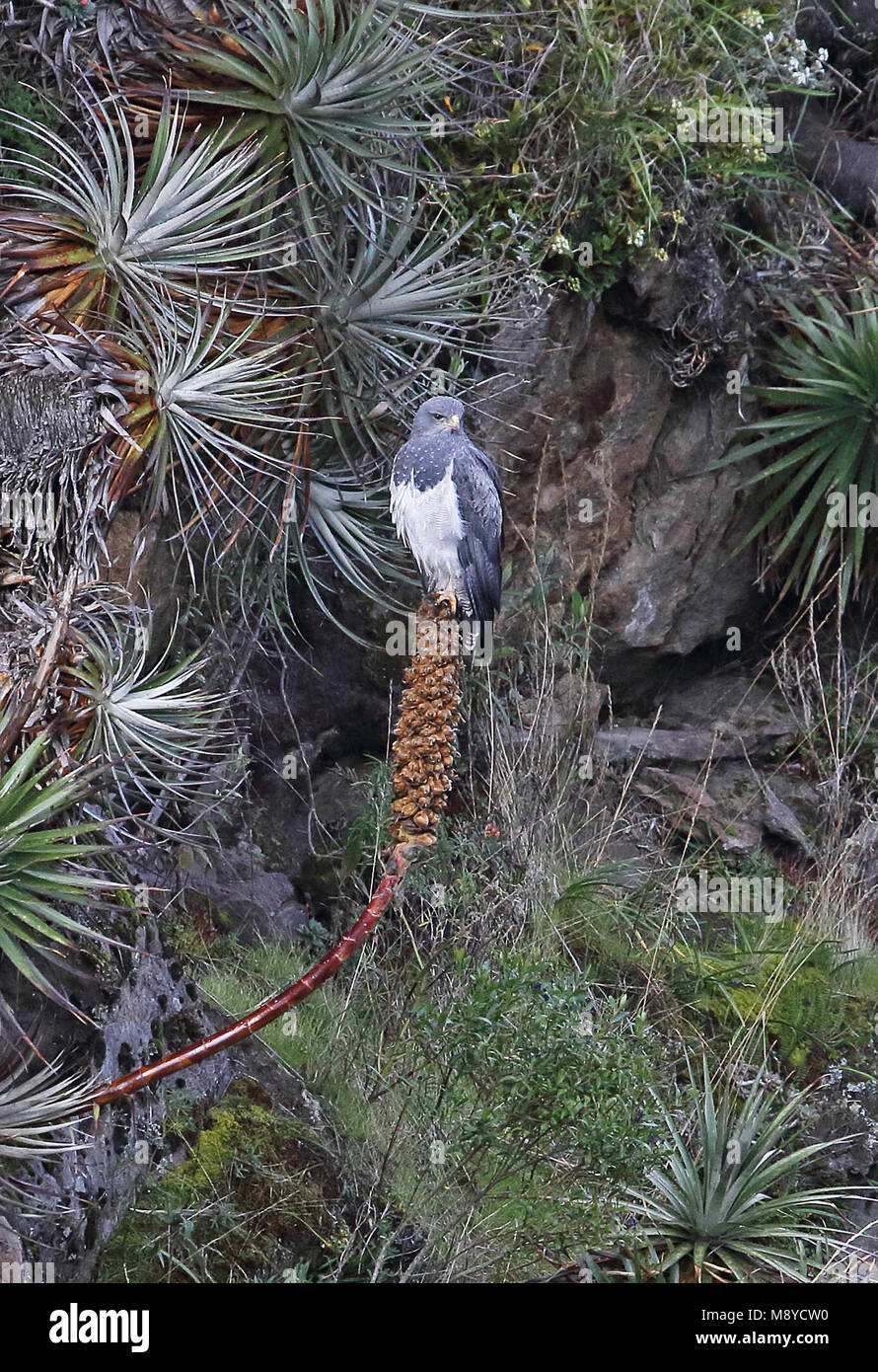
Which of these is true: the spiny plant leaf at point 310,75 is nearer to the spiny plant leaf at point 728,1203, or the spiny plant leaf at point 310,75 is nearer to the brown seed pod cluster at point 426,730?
the brown seed pod cluster at point 426,730

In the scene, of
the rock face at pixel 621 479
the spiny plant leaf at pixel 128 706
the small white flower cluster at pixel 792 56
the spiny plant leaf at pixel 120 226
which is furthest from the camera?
the small white flower cluster at pixel 792 56

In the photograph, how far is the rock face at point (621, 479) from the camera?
6.76m

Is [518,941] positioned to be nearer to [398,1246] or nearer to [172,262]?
[398,1246]

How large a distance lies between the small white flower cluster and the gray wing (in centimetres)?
383

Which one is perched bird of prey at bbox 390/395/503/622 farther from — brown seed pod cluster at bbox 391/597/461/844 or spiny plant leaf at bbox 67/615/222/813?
spiny plant leaf at bbox 67/615/222/813

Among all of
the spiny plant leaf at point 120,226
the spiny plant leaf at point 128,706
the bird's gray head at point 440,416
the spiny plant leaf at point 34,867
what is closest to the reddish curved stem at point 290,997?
the spiny plant leaf at point 34,867

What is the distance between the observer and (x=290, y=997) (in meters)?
3.74

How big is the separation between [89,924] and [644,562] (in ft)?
12.7

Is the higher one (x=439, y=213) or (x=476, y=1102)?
(x=439, y=213)

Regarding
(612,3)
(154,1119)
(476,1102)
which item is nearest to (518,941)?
(476,1102)

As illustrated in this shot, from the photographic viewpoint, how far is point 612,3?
21.8 feet

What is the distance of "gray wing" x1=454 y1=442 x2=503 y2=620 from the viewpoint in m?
4.56

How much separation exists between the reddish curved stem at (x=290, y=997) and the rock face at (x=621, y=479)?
3.01 metres

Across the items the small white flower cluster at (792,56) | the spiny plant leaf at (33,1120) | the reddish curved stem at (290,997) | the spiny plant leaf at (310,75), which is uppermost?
the small white flower cluster at (792,56)
